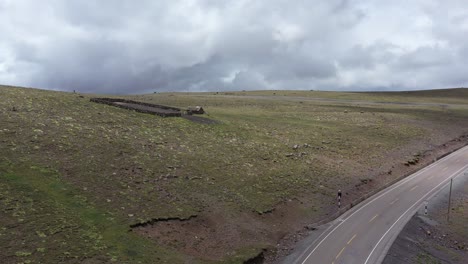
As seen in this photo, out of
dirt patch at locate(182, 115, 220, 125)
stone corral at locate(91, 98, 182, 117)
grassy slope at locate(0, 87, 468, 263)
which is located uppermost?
stone corral at locate(91, 98, 182, 117)

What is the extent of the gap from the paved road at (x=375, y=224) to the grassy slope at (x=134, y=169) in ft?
18.0

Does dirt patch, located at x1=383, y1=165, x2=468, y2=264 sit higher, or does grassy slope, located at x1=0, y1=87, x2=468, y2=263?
grassy slope, located at x1=0, y1=87, x2=468, y2=263

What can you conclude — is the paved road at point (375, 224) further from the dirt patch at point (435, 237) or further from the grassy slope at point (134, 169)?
Result: the grassy slope at point (134, 169)

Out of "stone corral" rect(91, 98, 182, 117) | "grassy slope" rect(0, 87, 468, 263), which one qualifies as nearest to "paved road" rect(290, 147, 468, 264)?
"grassy slope" rect(0, 87, 468, 263)

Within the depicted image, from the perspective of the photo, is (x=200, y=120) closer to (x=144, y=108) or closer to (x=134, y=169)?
(x=144, y=108)

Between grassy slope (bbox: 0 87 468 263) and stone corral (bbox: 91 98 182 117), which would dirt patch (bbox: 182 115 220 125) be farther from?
grassy slope (bbox: 0 87 468 263)

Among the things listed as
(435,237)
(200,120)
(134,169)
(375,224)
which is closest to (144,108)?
(200,120)

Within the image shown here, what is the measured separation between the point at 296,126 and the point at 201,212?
5087 centimetres

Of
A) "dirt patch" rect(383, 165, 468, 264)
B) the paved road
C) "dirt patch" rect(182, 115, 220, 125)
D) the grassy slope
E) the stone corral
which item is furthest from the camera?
the stone corral

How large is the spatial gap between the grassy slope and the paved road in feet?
18.0

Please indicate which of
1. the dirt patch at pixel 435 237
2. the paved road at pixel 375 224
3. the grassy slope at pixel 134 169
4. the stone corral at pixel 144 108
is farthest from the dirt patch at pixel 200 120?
the dirt patch at pixel 435 237

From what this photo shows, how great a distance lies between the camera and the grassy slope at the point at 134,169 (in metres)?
32.8

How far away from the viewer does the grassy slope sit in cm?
3275

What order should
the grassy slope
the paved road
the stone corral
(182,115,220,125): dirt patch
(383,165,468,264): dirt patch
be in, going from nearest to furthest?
1. the grassy slope
2. the paved road
3. (383,165,468,264): dirt patch
4. (182,115,220,125): dirt patch
5. the stone corral
